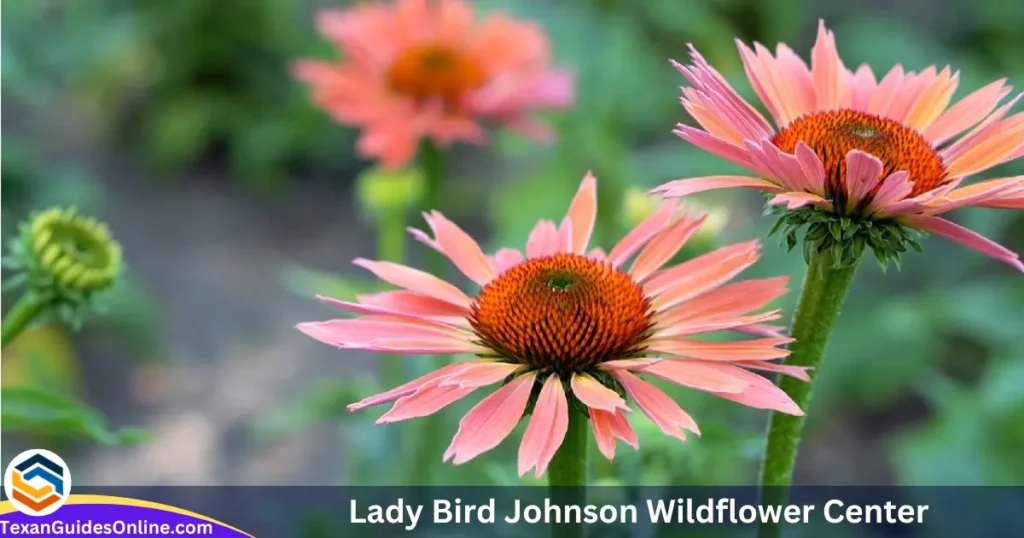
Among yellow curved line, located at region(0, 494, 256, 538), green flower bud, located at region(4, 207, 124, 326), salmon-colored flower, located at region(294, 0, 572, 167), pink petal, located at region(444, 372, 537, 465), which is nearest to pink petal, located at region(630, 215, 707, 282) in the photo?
pink petal, located at region(444, 372, 537, 465)

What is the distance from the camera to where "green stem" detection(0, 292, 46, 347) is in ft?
1.97

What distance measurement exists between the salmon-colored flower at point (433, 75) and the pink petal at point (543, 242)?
432 mm

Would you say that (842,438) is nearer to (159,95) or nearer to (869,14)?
(869,14)

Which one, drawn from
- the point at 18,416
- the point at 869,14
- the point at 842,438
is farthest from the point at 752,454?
the point at 869,14

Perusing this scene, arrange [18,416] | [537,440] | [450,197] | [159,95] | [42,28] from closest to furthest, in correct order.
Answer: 1. [537,440]
2. [18,416]
3. [42,28]
4. [450,197]
5. [159,95]

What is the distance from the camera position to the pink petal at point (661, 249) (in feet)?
1.68

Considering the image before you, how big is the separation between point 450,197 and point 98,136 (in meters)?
1.06

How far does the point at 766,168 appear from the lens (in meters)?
0.43

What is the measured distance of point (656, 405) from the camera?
1.44ft

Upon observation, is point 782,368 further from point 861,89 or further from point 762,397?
point 861,89

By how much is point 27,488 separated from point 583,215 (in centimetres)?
33

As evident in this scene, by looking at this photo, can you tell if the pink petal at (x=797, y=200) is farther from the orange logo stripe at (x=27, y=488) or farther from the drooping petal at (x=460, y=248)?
the orange logo stripe at (x=27, y=488)

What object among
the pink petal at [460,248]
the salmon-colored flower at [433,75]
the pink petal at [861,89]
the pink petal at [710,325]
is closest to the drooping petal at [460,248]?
the pink petal at [460,248]

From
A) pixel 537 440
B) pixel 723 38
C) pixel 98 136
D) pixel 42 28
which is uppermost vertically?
pixel 98 136
